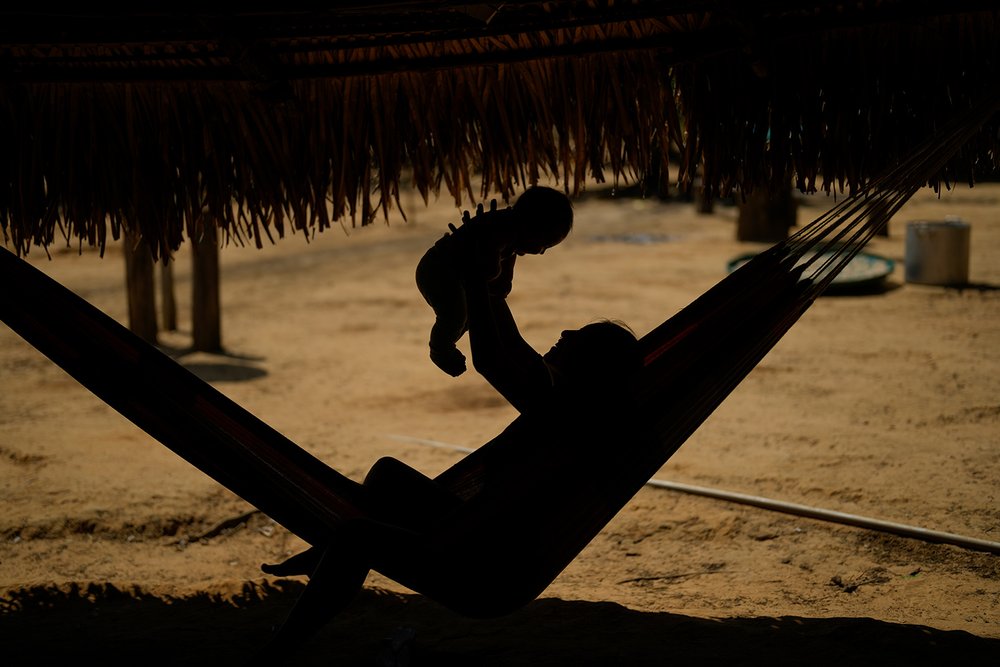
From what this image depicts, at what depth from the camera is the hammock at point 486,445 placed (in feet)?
5.17

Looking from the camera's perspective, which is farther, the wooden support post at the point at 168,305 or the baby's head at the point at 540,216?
the wooden support post at the point at 168,305

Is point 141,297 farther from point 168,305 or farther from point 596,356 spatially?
point 596,356

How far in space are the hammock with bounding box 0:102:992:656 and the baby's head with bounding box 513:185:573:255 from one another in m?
0.33

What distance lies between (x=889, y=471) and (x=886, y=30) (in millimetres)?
1643

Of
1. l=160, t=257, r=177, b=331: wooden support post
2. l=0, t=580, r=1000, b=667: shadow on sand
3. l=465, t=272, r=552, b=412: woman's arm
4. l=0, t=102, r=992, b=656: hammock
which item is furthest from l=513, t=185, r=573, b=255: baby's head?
l=160, t=257, r=177, b=331: wooden support post

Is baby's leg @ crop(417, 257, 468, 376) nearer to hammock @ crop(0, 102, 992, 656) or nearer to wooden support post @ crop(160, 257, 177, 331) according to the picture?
hammock @ crop(0, 102, 992, 656)

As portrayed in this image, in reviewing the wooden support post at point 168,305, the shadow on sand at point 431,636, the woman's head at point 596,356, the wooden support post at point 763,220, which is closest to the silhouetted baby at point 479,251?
the woman's head at point 596,356

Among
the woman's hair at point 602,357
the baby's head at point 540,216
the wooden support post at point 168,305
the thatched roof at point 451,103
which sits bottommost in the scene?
the wooden support post at point 168,305

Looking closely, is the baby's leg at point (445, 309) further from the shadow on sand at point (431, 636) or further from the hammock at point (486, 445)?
the shadow on sand at point (431, 636)

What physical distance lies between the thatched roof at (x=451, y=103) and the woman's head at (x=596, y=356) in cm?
66

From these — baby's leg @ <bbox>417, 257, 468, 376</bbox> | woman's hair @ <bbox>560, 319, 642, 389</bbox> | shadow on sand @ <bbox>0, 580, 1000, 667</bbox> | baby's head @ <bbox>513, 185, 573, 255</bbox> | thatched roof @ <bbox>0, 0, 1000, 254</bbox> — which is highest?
thatched roof @ <bbox>0, 0, 1000, 254</bbox>

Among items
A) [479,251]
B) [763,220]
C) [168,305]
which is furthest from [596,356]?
[763,220]

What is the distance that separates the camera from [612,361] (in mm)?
1744

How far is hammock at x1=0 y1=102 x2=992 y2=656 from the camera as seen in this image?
5.17 ft
